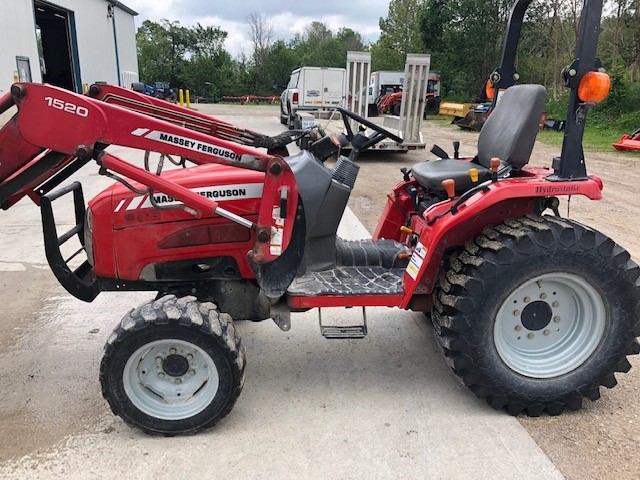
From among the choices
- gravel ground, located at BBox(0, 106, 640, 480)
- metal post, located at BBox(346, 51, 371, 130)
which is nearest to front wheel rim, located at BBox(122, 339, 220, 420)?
gravel ground, located at BBox(0, 106, 640, 480)

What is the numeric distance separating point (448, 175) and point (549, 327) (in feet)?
3.37

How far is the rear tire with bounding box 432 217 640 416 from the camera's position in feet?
8.52

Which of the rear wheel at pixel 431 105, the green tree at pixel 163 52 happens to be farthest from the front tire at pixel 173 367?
the green tree at pixel 163 52

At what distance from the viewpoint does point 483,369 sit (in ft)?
8.77

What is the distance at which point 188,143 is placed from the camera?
7.93 feet

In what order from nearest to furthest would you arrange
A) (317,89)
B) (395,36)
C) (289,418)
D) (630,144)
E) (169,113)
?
(289,418)
(169,113)
(630,144)
(317,89)
(395,36)

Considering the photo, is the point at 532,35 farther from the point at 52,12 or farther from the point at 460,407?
the point at 460,407

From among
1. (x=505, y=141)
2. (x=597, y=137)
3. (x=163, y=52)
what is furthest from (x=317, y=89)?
(x=163, y=52)

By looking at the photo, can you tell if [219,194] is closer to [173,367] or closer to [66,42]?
[173,367]

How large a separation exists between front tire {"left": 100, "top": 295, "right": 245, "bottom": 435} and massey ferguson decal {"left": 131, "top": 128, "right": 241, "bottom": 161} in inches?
28.8

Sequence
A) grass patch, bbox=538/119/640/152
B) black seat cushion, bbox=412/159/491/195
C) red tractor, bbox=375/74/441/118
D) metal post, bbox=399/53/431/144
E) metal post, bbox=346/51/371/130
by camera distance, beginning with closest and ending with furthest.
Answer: black seat cushion, bbox=412/159/491/195 < metal post, bbox=399/53/431/144 < metal post, bbox=346/51/371/130 < grass patch, bbox=538/119/640/152 < red tractor, bbox=375/74/441/118

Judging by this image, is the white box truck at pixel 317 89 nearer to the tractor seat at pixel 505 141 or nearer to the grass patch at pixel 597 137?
the grass patch at pixel 597 137

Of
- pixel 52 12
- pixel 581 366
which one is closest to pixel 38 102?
pixel 581 366

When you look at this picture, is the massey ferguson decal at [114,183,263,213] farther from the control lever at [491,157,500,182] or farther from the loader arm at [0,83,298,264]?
the control lever at [491,157,500,182]
